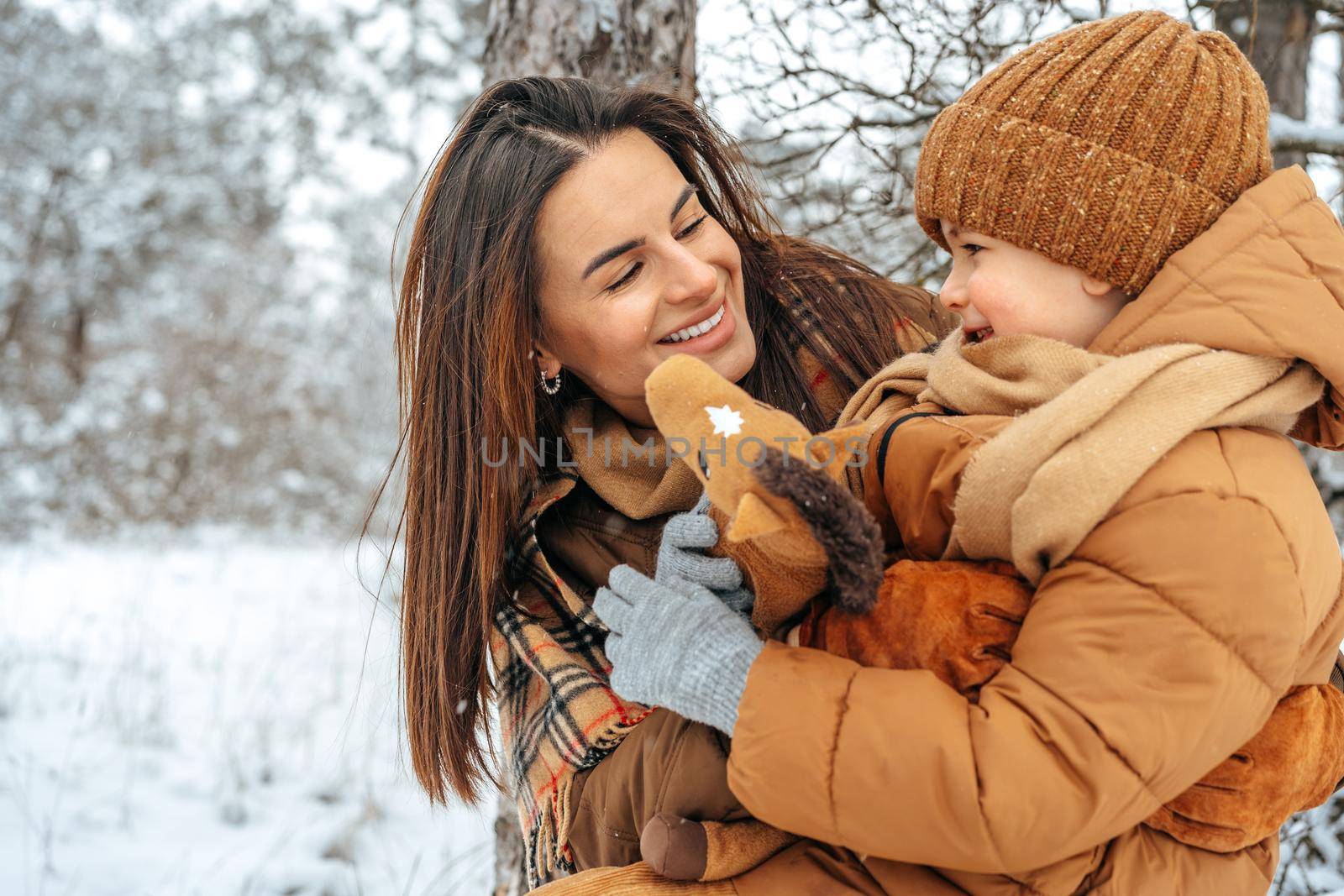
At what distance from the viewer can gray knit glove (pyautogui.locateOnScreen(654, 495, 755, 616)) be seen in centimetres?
154

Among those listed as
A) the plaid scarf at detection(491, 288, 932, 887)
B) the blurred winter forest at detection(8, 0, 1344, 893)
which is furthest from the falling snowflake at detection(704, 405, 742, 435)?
the blurred winter forest at detection(8, 0, 1344, 893)

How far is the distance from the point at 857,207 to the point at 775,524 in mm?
1955

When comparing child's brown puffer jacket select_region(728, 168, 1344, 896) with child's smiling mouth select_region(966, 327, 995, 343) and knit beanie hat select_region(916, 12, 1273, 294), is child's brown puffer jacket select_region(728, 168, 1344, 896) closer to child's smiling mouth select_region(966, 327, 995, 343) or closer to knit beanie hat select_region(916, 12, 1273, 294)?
knit beanie hat select_region(916, 12, 1273, 294)

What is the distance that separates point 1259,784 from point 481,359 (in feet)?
5.45

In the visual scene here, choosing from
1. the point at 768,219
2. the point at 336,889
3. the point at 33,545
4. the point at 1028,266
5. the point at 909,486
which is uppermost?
the point at 768,219

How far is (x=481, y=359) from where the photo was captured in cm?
219

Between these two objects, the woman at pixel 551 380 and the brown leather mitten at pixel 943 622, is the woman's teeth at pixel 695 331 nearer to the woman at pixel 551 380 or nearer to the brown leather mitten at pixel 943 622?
the woman at pixel 551 380

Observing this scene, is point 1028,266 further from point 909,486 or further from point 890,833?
point 890,833

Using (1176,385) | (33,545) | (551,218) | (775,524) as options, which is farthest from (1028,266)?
(33,545)

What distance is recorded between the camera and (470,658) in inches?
88.0

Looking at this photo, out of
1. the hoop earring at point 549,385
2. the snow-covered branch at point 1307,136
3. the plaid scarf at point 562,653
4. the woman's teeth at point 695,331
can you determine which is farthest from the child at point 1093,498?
the snow-covered branch at point 1307,136

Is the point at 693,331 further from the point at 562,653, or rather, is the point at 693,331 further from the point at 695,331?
the point at 562,653

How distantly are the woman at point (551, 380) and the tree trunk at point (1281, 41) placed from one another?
1.39 metres

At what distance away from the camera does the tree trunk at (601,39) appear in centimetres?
274
